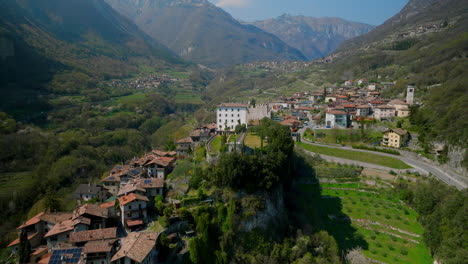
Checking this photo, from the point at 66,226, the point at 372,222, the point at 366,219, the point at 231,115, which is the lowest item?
the point at 372,222

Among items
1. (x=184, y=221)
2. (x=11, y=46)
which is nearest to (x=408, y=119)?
(x=184, y=221)

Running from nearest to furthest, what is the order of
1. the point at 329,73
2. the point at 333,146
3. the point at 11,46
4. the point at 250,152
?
1. the point at 250,152
2. the point at 333,146
3. the point at 11,46
4. the point at 329,73

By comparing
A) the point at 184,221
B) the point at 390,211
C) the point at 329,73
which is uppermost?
the point at 329,73

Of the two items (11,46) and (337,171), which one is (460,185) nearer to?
(337,171)

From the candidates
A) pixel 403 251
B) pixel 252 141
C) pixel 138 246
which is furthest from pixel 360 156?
pixel 138 246

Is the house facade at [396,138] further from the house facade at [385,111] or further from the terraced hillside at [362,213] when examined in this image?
the house facade at [385,111]

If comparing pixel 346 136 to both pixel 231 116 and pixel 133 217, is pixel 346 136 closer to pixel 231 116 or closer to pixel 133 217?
pixel 231 116

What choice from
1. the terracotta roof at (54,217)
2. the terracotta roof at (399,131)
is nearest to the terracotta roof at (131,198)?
the terracotta roof at (54,217)
